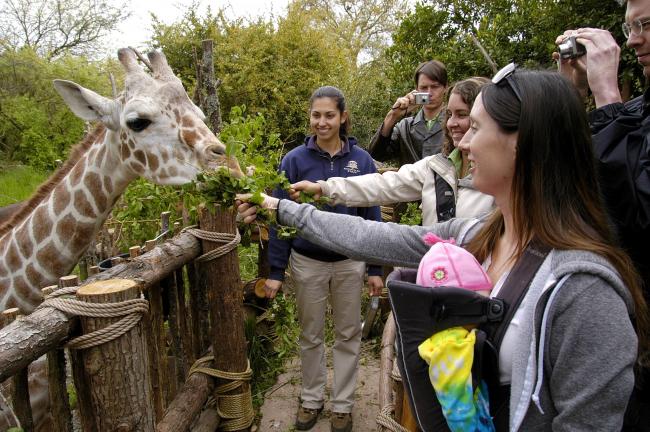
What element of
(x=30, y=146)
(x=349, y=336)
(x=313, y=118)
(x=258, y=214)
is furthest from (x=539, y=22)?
(x=30, y=146)

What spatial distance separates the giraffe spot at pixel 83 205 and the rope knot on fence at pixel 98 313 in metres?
1.23

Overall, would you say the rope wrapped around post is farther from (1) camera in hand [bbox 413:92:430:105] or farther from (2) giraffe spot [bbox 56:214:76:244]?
(1) camera in hand [bbox 413:92:430:105]

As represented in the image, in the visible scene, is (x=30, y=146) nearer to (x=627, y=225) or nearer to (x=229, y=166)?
(x=229, y=166)

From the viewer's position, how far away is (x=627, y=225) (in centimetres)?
156

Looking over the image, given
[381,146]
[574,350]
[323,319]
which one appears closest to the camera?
[574,350]

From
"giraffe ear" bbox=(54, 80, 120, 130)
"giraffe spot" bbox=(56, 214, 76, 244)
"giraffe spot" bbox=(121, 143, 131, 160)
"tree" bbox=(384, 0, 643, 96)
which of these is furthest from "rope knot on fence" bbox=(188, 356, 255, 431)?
"tree" bbox=(384, 0, 643, 96)

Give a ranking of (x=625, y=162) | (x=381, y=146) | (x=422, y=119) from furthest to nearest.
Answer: (x=381, y=146)
(x=422, y=119)
(x=625, y=162)

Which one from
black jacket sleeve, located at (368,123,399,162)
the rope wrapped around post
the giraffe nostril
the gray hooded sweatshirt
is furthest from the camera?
black jacket sleeve, located at (368,123,399,162)

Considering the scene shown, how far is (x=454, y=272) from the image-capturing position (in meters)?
1.37

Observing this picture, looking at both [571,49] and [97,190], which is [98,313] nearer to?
[97,190]

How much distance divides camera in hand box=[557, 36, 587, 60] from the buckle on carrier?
115 centimetres

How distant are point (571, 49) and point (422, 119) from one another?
85.3 inches

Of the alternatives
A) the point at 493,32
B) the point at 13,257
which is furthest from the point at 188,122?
the point at 493,32

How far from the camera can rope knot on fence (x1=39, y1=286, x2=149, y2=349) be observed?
1754mm
